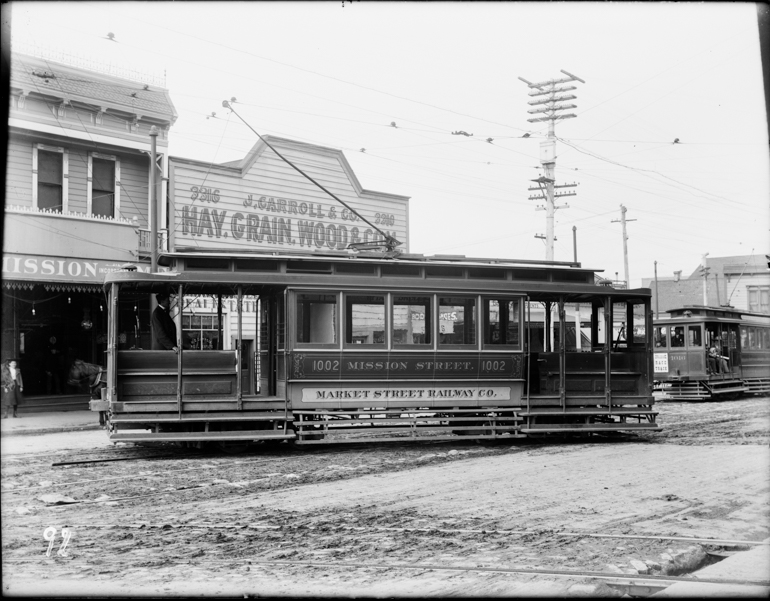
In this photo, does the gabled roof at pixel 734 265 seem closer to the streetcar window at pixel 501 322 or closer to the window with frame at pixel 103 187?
the streetcar window at pixel 501 322

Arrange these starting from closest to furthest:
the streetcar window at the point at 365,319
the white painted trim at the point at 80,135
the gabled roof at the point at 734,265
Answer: the streetcar window at the point at 365,319
the white painted trim at the point at 80,135
the gabled roof at the point at 734,265

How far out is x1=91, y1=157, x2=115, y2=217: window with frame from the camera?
2017cm

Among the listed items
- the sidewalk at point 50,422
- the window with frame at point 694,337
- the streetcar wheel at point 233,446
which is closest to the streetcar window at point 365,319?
the streetcar wheel at point 233,446

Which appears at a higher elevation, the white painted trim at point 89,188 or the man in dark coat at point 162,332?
the white painted trim at point 89,188

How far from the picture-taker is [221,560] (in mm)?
5961

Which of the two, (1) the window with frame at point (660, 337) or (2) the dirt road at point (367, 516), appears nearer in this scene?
(2) the dirt road at point (367, 516)

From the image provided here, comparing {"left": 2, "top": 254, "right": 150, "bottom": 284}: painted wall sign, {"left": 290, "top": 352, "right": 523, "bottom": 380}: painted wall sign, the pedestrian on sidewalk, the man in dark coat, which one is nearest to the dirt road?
{"left": 290, "top": 352, "right": 523, "bottom": 380}: painted wall sign

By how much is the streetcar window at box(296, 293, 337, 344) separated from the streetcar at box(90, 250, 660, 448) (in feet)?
0.06

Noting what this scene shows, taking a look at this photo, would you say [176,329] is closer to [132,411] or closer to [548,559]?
[132,411]

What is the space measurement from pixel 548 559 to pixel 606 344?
29.4ft

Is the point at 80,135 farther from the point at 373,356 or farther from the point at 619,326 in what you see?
the point at 619,326

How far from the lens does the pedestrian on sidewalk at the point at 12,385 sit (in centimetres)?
1816

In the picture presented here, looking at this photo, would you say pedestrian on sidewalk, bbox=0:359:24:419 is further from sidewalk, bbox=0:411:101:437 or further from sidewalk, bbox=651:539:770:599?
sidewalk, bbox=651:539:770:599

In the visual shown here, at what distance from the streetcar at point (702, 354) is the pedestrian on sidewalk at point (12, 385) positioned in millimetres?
19980
